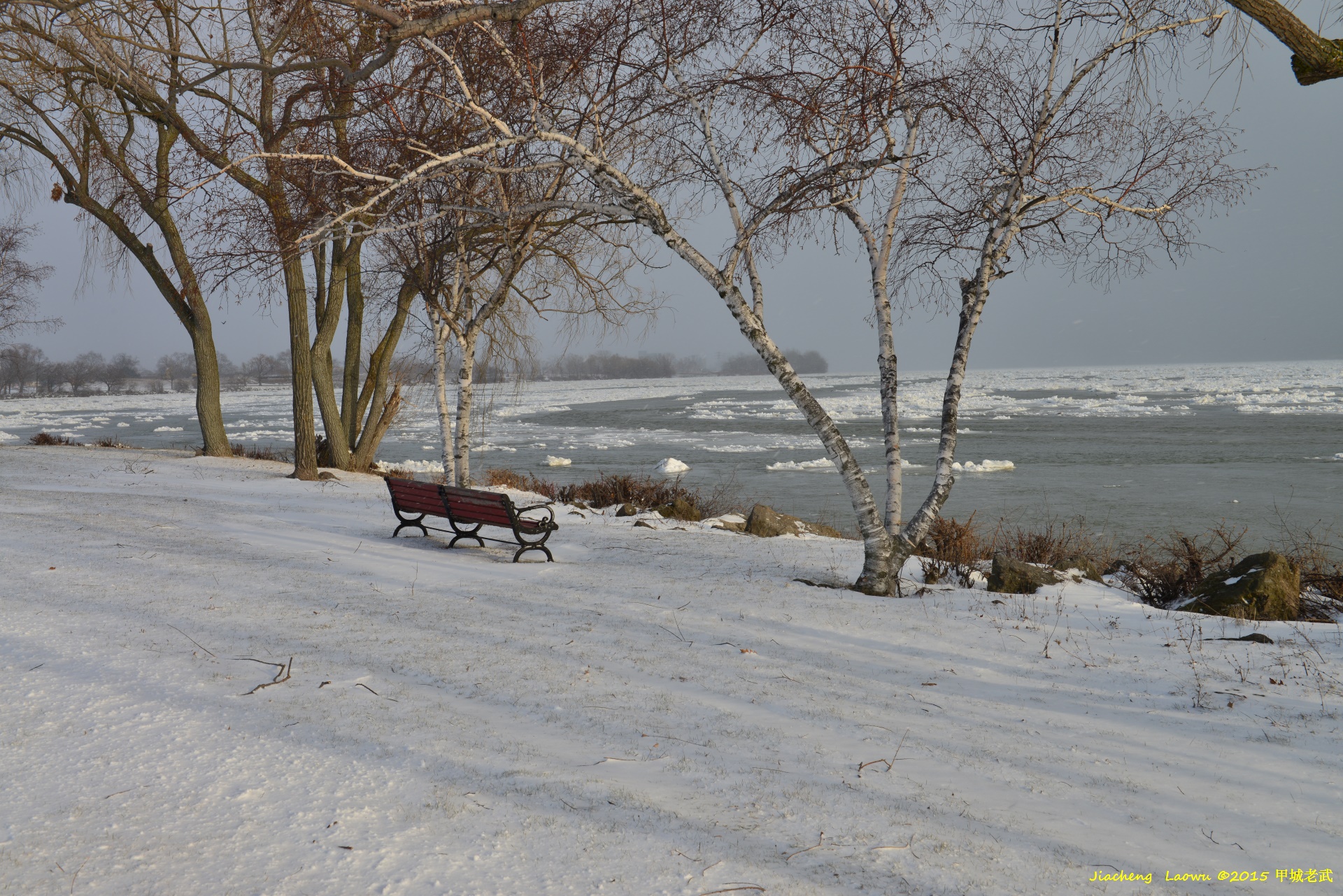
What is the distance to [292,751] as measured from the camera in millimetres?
4129

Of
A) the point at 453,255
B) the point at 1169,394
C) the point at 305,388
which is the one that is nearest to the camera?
the point at 453,255

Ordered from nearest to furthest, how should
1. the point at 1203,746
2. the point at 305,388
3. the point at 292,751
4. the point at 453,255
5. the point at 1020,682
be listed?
the point at 292,751
the point at 1203,746
the point at 1020,682
the point at 453,255
the point at 305,388

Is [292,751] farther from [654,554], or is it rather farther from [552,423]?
[552,423]

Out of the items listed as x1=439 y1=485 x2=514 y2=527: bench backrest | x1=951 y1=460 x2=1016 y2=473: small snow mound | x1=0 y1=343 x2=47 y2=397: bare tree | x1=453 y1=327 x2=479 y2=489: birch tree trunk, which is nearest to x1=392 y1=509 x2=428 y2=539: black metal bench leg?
x1=439 y1=485 x2=514 y2=527: bench backrest

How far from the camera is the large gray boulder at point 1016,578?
8180 millimetres

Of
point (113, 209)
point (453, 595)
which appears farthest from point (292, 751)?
point (113, 209)

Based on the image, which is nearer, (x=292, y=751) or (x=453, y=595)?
(x=292, y=751)

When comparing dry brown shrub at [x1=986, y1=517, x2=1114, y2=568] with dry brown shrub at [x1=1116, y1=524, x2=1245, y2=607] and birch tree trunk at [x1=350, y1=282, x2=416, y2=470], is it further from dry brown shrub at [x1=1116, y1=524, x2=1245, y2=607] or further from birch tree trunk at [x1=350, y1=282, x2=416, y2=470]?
birch tree trunk at [x1=350, y1=282, x2=416, y2=470]

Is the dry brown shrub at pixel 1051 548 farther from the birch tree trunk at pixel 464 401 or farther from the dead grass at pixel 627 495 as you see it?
the birch tree trunk at pixel 464 401

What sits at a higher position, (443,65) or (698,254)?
(443,65)

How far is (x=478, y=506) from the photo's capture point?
8.86m

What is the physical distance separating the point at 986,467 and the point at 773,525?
39.2 ft

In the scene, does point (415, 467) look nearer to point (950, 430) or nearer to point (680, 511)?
point (680, 511)

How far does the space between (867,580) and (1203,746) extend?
3.44 metres
